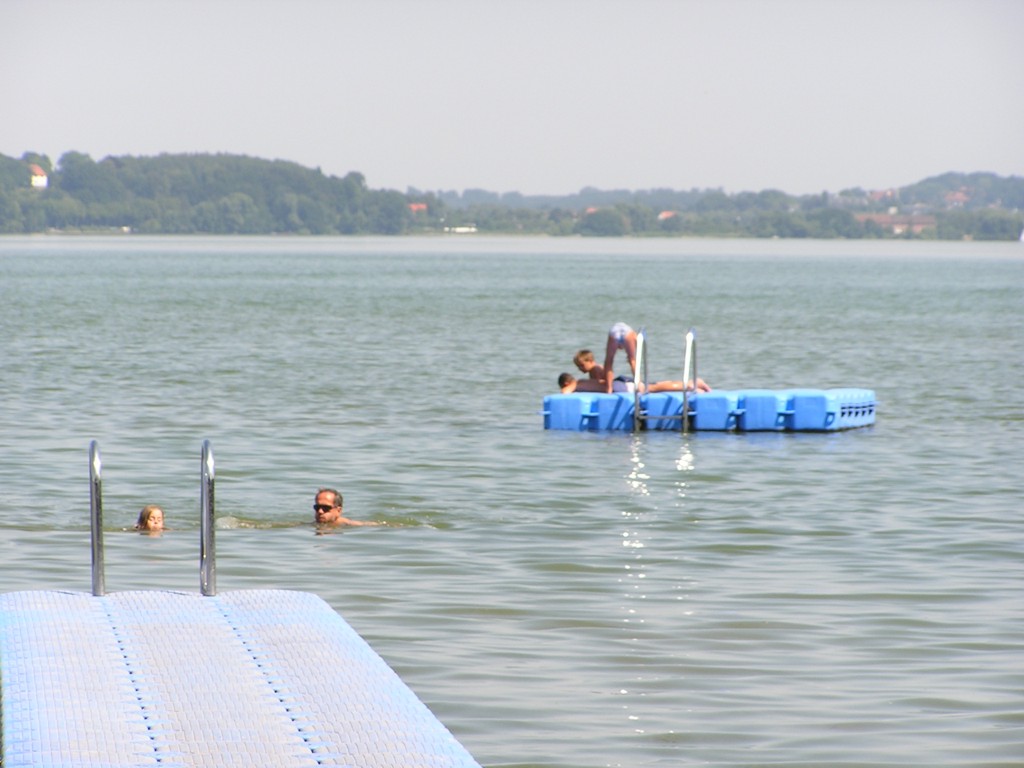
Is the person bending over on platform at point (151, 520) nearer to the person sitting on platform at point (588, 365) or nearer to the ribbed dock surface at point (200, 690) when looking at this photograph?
the ribbed dock surface at point (200, 690)

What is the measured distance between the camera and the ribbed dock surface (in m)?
5.99

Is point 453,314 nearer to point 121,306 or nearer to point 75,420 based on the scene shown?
point 121,306

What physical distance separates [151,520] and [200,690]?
23.9ft

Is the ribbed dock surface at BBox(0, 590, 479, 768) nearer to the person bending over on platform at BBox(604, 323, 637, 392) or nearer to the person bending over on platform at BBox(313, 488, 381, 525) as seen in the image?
the person bending over on platform at BBox(313, 488, 381, 525)

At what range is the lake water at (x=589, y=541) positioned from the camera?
340 inches

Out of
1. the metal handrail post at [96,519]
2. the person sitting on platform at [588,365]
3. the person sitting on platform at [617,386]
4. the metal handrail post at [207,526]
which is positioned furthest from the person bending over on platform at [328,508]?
the person sitting on platform at [617,386]

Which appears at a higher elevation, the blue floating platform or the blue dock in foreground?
Answer: the blue dock in foreground

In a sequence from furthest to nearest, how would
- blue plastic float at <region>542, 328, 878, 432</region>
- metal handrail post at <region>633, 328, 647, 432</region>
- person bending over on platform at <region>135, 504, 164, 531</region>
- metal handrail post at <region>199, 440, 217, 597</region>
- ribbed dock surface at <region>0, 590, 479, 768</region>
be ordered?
1. blue plastic float at <region>542, 328, 878, 432</region>
2. metal handrail post at <region>633, 328, 647, 432</region>
3. person bending over on platform at <region>135, 504, 164, 531</region>
4. metal handrail post at <region>199, 440, 217, 597</region>
5. ribbed dock surface at <region>0, 590, 479, 768</region>

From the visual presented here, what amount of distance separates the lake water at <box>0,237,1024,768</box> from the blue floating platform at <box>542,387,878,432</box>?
0.37 m

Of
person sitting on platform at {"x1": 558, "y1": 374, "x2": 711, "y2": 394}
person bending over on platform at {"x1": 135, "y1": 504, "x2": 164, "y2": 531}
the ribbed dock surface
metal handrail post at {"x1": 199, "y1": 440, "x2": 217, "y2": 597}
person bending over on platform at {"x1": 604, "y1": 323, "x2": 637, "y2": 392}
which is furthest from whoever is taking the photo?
person sitting on platform at {"x1": 558, "y1": 374, "x2": 711, "y2": 394}

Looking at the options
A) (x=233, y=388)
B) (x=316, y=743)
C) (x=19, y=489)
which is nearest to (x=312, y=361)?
(x=233, y=388)

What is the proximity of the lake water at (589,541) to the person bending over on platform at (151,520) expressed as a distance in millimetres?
261

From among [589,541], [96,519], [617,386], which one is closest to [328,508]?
[589,541]

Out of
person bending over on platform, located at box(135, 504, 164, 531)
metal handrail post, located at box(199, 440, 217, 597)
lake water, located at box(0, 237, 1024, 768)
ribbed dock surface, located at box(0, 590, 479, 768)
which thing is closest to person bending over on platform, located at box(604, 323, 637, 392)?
lake water, located at box(0, 237, 1024, 768)
